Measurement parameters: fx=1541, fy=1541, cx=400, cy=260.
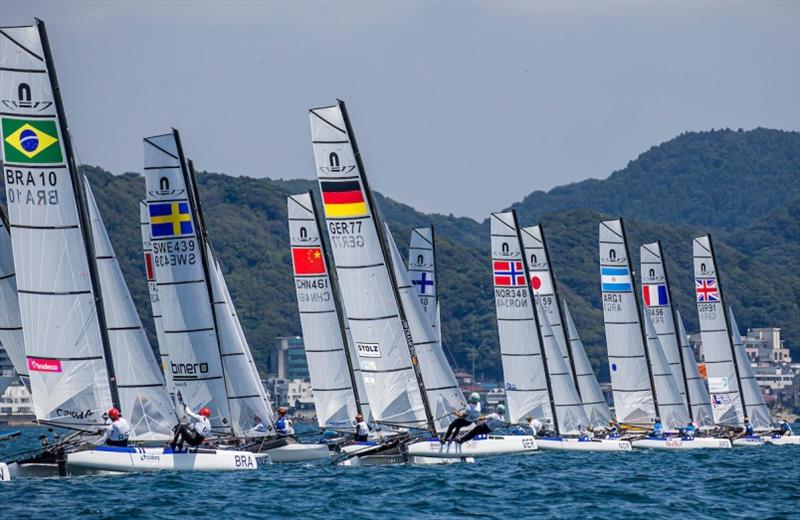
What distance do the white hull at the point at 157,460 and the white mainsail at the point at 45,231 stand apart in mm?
1464

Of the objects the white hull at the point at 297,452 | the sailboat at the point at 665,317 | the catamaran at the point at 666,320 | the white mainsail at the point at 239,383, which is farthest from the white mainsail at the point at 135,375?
the sailboat at the point at 665,317

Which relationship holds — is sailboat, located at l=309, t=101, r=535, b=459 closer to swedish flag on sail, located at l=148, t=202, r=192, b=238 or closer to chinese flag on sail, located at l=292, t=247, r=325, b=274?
swedish flag on sail, located at l=148, t=202, r=192, b=238

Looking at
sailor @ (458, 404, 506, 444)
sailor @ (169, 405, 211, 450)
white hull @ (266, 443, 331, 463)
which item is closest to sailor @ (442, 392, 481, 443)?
sailor @ (458, 404, 506, 444)

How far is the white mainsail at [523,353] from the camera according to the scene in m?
44.8

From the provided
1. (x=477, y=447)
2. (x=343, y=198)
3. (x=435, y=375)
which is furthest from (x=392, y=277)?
(x=477, y=447)

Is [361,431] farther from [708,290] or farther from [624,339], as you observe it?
[708,290]

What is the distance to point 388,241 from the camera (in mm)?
35156

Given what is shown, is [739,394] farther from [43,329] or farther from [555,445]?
[43,329]

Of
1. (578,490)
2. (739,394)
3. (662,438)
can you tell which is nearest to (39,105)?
(578,490)

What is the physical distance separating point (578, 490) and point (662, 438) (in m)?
18.9

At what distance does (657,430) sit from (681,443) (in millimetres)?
861

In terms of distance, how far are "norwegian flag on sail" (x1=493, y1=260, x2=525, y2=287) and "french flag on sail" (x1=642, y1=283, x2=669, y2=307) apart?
9.06 m

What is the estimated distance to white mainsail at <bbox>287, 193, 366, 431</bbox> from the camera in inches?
1571

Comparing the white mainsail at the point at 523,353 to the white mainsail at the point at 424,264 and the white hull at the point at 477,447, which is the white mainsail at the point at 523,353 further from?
the white hull at the point at 477,447
